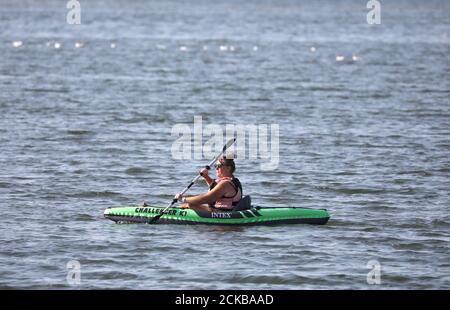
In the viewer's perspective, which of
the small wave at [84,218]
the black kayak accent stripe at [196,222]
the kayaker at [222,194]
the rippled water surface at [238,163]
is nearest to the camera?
the rippled water surface at [238,163]

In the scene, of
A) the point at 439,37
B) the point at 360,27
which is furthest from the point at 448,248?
the point at 360,27

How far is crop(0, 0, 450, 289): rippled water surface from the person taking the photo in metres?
19.2

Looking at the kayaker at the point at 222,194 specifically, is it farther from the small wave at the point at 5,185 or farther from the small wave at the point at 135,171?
the small wave at the point at 135,171

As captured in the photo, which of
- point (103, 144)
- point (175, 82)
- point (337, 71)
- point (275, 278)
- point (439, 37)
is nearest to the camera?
point (275, 278)

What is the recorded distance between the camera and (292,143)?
32094mm

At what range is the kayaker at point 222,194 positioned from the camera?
21.4 meters

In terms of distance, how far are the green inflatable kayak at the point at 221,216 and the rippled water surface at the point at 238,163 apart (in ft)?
0.53

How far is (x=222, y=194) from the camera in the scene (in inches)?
843

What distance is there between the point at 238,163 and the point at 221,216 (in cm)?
759

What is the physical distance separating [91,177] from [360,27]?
67.1 meters

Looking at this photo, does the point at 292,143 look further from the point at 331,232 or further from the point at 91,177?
the point at 331,232

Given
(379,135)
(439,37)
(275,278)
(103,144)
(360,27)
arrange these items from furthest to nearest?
(360,27), (439,37), (379,135), (103,144), (275,278)

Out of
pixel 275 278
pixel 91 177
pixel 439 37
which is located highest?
pixel 439 37

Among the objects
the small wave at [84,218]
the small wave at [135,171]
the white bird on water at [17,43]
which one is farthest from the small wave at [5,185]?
the white bird on water at [17,43]
